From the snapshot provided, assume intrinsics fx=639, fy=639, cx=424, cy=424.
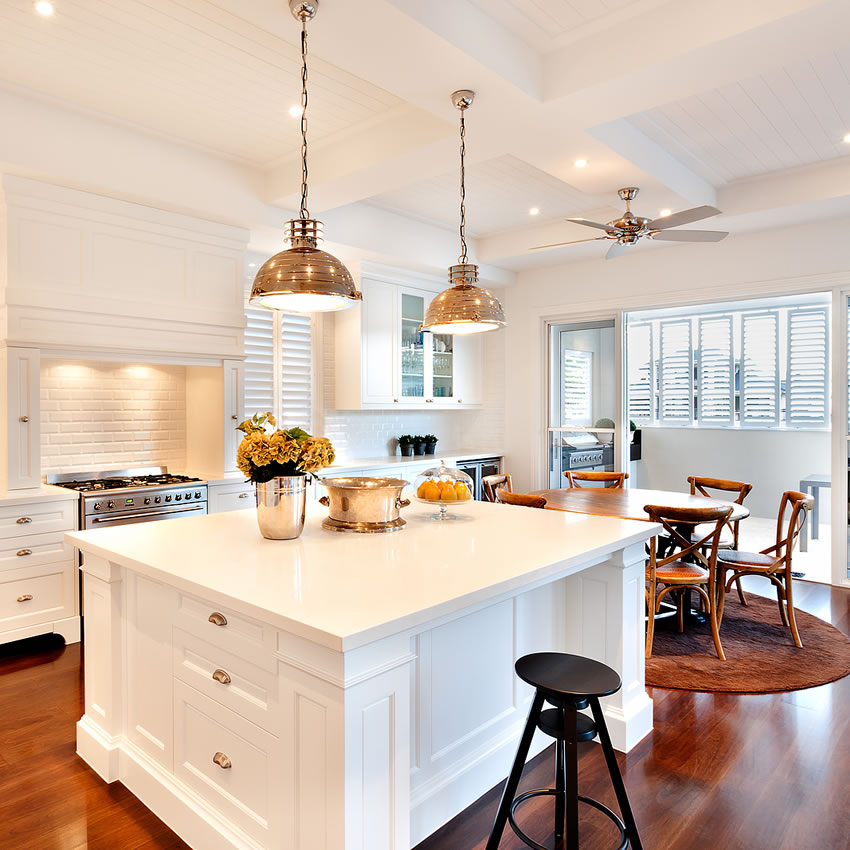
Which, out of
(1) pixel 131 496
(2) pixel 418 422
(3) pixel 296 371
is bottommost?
(1) pixel 131 496

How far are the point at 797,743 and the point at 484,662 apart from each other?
4.69ft

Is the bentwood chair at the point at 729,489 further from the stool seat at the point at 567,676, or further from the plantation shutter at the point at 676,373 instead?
the plantation shutter at the point at 676,373

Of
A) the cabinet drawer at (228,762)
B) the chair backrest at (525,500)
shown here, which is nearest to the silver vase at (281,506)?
the cabinet drawer at (228,762)

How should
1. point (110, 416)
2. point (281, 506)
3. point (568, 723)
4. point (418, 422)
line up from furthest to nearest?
point (418, 422) → point (110, 416) → point (281, 506) → point (568, 723)

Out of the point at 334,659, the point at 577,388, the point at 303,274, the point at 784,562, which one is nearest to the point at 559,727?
the point at 334,659

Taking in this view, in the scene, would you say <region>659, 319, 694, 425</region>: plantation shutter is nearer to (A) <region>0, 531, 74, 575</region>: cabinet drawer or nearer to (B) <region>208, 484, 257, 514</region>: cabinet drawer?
(B) <region>208, 484, 257, 514</region>: cabinet drawer

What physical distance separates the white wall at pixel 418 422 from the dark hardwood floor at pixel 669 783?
309cm

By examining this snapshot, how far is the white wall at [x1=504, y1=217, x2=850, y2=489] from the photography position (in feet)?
15.7

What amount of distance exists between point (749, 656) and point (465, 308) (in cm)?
252

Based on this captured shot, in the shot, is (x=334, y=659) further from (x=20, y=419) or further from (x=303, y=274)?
(x=20, y=419)

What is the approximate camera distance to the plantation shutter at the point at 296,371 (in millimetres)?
5301

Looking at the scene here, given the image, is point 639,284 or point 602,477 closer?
point 602,477

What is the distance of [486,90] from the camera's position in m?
2.74

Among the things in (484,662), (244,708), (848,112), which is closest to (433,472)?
(484,662)
